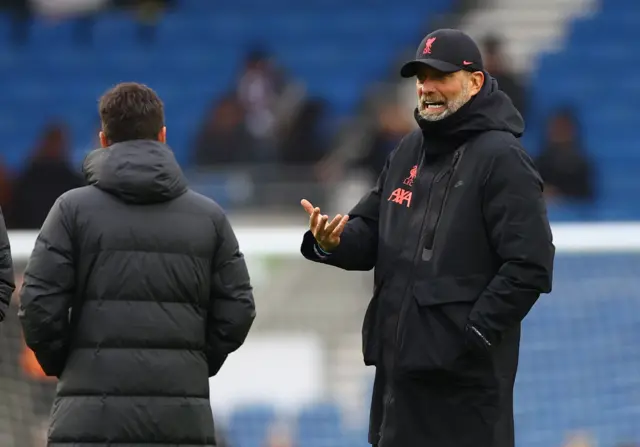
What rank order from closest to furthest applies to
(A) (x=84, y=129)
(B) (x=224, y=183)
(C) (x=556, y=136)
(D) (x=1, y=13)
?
(B) (x=224, y=183) < (C) (x=556, y=136) < (A) (x=84, y=129) < (D) (x=1, y=13)

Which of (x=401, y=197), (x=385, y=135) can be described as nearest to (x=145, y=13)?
(x=385, y=135)

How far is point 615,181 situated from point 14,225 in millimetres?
5707

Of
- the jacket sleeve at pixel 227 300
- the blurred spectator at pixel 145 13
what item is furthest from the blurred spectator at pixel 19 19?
the jacket sleeve at pixel 227 300

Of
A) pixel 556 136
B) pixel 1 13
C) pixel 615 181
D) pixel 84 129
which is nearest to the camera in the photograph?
pixel 556 136

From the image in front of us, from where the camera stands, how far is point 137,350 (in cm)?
414


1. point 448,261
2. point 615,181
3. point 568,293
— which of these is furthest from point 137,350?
point 615,181

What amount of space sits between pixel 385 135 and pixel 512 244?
7.16 metres

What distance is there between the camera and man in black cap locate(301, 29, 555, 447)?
13.3 ft

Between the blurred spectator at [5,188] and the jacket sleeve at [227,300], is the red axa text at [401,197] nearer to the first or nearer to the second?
the jacket sleeve at [227,300]

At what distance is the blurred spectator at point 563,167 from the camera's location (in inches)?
437

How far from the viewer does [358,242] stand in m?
4.37

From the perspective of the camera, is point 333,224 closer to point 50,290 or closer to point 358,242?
point 358,242

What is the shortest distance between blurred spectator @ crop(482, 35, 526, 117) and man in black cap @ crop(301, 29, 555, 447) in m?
7.28

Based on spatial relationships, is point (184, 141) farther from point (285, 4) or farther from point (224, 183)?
point (224, 183)
